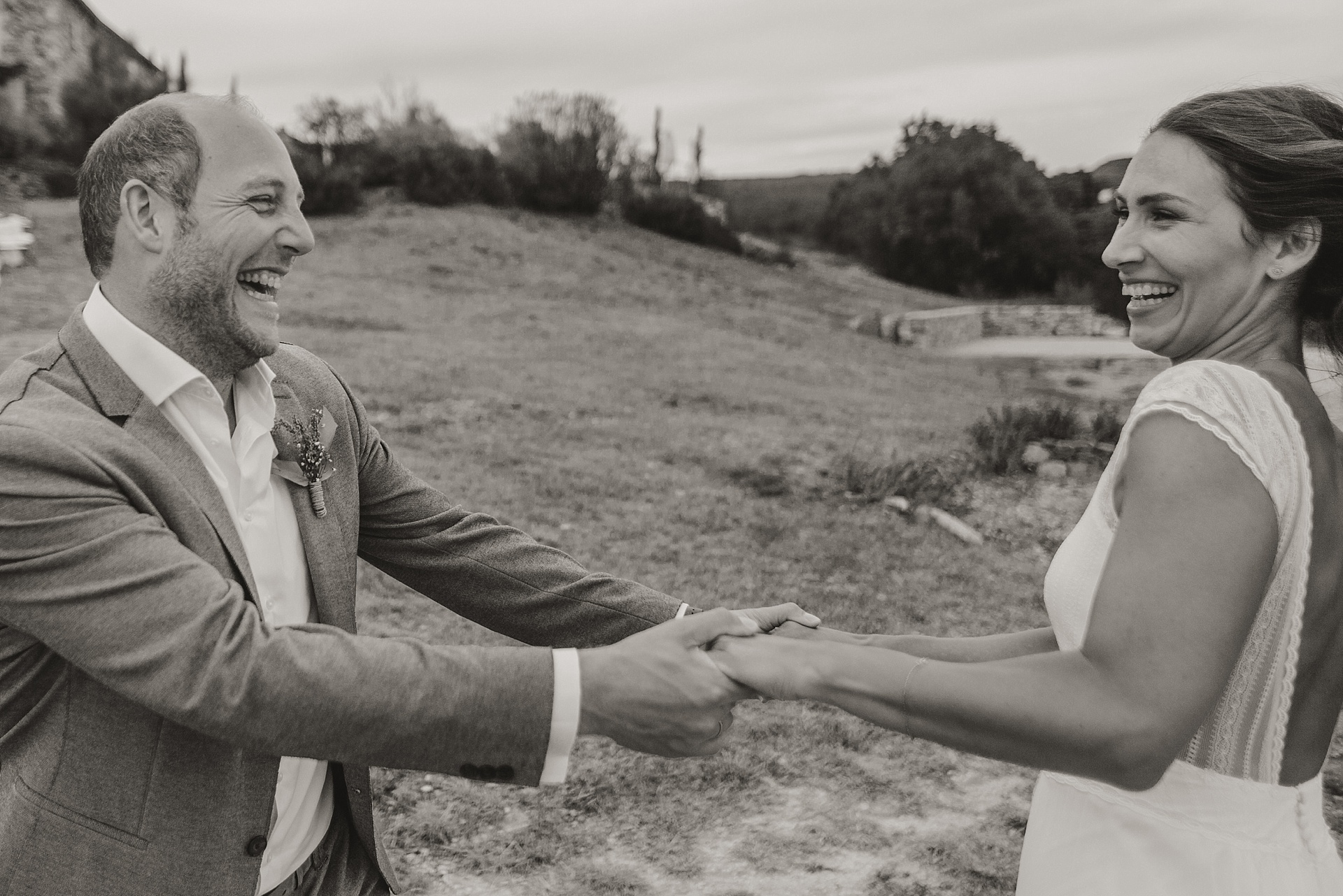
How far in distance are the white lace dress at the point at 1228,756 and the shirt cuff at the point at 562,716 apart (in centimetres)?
98

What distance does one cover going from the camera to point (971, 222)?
4016 centimetres

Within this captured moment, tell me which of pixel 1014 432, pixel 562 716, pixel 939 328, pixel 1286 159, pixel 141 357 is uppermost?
pixel 1286 159

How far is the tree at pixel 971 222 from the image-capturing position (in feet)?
132

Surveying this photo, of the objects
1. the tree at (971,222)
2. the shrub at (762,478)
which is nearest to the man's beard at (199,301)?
the shrub at (762,478)

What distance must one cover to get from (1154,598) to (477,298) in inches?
712

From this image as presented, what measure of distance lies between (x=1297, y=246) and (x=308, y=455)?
2158mm

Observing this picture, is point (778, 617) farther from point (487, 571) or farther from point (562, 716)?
point (562, 716)

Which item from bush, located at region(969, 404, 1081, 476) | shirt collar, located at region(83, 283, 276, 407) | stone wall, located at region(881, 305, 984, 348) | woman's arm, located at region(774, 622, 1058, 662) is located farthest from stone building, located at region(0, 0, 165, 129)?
woman's arm, located at region(774, 622, 1058, 662)

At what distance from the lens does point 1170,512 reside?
1.82m

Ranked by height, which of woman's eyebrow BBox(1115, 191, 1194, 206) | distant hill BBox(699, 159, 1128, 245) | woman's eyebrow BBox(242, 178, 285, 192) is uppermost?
distant hill BBox(699, 159, 1128, 245)

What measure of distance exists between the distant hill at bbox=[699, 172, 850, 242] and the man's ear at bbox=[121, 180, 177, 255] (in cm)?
5535

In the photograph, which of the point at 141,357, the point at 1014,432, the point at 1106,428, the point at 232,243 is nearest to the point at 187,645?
the point at 141,357

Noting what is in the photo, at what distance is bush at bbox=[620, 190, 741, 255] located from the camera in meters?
30.7

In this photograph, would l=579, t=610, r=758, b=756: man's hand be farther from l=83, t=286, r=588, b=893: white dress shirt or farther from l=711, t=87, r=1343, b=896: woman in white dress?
l=711, t=87, r=1343, b=896: woman in white dress
